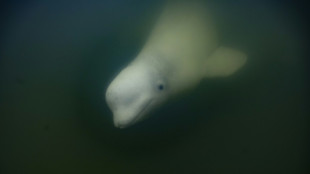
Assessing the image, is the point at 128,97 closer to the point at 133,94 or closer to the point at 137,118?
the point at 133,94

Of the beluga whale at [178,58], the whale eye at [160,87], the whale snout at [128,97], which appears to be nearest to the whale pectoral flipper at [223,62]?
the beluga whale at [178,58]

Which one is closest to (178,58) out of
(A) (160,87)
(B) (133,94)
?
(A) (160,87)

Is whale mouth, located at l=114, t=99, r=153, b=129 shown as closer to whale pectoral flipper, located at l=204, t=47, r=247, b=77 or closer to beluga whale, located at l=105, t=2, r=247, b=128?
beluga whale, located at l=105, t=2, r=247, b=128

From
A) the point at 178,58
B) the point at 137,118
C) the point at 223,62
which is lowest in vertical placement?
the point at 137,118

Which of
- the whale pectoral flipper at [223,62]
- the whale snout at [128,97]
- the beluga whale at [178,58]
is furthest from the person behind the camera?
the whale pectoral flipper at [223,62]

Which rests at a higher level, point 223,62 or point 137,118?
point 223,62

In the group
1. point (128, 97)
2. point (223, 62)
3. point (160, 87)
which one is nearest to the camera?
point (128, 97)

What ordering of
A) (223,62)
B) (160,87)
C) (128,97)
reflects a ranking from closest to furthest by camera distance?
(128,97)
(160,87)
(223,62)

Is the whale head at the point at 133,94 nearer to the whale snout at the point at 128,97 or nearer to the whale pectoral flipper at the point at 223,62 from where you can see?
the whale snout at the point at 128,97
